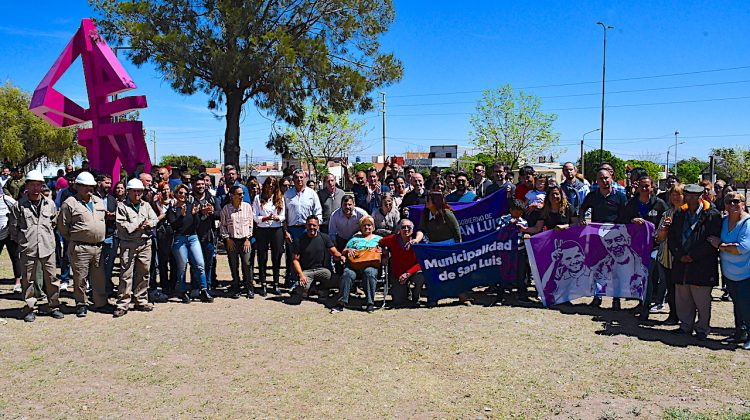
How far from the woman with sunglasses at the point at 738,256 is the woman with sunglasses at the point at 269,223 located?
583cm

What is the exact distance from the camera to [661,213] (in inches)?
313

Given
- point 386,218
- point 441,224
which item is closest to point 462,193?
point 441,224

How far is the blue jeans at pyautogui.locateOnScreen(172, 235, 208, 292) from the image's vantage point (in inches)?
334

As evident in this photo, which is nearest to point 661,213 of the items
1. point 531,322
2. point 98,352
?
point 531,322

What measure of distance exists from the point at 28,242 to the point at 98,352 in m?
2.25

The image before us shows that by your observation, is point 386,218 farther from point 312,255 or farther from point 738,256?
point 738,256

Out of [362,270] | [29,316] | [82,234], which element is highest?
[82,234]

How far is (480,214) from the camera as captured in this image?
30.5ft

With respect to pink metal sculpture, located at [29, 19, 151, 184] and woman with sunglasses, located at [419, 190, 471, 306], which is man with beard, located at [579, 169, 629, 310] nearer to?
woman with sunglasses, located at [419, 190, 471, 306]

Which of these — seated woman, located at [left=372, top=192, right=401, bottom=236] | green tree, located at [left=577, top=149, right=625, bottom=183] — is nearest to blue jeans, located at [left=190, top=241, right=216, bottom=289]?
seated woman, located at [left=372, top=192, right=401, bottom=236]

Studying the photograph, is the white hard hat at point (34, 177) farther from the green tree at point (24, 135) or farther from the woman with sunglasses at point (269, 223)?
the green tree at point (24, 135)

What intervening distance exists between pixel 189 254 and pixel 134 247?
886 millimetres

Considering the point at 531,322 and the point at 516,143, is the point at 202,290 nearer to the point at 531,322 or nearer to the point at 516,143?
the point at 531,322

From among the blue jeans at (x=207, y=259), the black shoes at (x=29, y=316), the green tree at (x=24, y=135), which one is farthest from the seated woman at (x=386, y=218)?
the green tree at (x=24, y=135)
